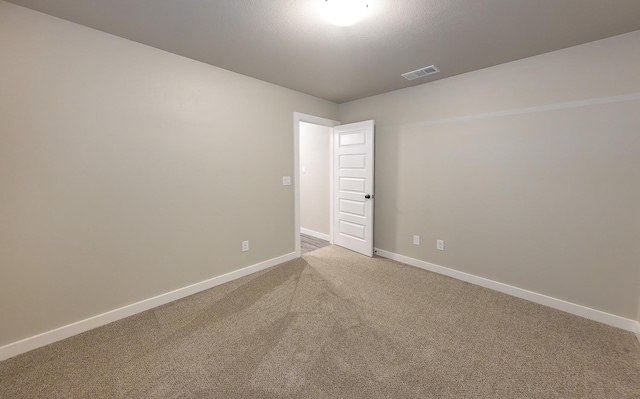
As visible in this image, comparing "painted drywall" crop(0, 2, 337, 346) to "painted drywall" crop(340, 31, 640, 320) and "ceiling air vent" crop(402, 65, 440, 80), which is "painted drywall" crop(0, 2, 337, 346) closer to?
"ceiling air vent" crop(402, 65, 440, 80)

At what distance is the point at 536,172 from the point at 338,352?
2552 millimetres

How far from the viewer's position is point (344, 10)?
5.60ft

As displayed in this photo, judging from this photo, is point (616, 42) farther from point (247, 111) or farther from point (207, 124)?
point (207, 124)

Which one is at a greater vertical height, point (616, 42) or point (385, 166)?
point (616, 42)

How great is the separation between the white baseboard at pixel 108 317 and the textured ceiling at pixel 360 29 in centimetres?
239

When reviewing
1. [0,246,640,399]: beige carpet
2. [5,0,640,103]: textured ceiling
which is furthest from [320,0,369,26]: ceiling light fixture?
[0,246,640,399]: beige carpet

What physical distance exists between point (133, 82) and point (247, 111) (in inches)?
44.8

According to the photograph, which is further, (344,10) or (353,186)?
(353,186)

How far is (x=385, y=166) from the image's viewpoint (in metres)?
3.77

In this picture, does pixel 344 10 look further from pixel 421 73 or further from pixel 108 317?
pixel 108 317

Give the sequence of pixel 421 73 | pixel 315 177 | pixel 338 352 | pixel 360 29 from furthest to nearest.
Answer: pixel 315 177, pixel 421 73, pixel 360 29, pixel 338 352

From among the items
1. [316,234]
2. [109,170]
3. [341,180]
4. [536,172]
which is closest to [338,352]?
[109,170]

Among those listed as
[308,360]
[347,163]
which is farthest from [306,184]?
[308,360]

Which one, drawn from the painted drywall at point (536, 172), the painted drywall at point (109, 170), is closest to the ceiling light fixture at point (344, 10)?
the painted drywall at point (109, 170)
